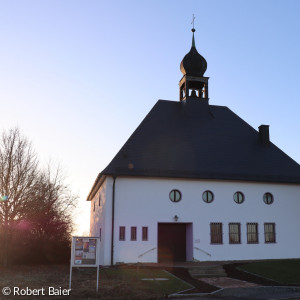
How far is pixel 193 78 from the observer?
97.3ft

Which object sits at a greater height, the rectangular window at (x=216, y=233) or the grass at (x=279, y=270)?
the rectangular window at (x=216, y=233)

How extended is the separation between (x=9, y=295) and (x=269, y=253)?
1753 cm

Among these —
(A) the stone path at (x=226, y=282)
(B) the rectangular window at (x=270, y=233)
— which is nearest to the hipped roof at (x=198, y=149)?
(B) the rectangular window at (x=270, y=233)

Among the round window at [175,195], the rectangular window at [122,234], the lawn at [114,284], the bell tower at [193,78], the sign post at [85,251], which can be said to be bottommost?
the lawn at [114,284]

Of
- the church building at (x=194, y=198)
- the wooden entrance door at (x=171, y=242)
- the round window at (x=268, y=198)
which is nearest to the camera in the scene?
the church building at (x=194, y=198)

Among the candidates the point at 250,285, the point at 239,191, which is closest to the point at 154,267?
the point at 250,285

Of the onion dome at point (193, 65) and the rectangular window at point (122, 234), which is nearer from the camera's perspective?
the rectangular window at point (122, 234)

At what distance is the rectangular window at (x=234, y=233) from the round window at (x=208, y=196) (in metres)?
2.05

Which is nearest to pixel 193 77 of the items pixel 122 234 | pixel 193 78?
pixel 193 78

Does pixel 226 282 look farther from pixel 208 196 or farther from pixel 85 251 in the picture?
pixel 208 196

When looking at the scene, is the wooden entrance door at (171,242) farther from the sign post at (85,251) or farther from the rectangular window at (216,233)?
the sign post at (85,251)

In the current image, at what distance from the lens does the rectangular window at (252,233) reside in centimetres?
2405

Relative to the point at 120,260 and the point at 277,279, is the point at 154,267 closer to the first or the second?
the point at 120,260

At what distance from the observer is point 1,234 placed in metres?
22.4
